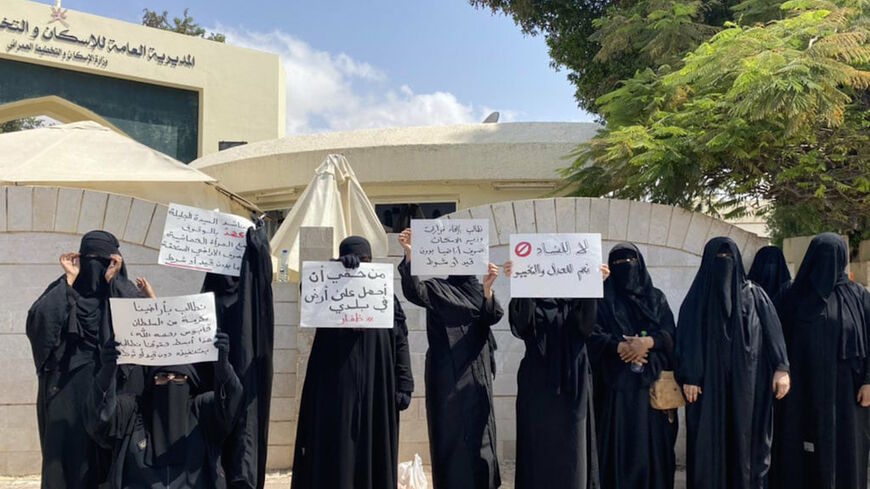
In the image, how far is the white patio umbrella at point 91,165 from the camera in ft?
18.8

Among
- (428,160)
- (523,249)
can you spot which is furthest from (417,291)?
(428,160)

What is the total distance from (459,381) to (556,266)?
788 mm

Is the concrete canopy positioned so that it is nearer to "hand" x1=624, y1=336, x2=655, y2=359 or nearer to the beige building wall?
the beige building wall

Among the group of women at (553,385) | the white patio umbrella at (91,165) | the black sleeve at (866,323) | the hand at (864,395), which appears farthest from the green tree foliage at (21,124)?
the hand at (864,395)

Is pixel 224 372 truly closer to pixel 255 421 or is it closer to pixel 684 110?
pixel 255 421

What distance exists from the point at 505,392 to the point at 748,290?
1914 mm

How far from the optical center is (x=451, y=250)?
3.42 m

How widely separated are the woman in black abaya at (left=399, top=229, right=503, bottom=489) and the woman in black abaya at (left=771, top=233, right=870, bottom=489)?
184cm

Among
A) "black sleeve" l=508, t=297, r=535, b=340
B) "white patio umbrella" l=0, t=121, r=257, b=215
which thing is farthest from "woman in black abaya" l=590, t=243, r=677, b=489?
"white patio umbrella" l=0, t=121, r=257, b=215

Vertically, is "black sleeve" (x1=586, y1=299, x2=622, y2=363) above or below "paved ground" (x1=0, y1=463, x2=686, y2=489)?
above

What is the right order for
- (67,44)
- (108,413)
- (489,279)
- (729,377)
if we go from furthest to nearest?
(67,44) → (729,377) → (489,279) → (108,413)

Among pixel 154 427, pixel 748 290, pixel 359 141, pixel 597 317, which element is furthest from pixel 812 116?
pixel 359 141

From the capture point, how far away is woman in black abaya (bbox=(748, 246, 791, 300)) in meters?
4.25

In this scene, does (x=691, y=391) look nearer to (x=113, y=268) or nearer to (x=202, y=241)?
(x=202, y=241)
